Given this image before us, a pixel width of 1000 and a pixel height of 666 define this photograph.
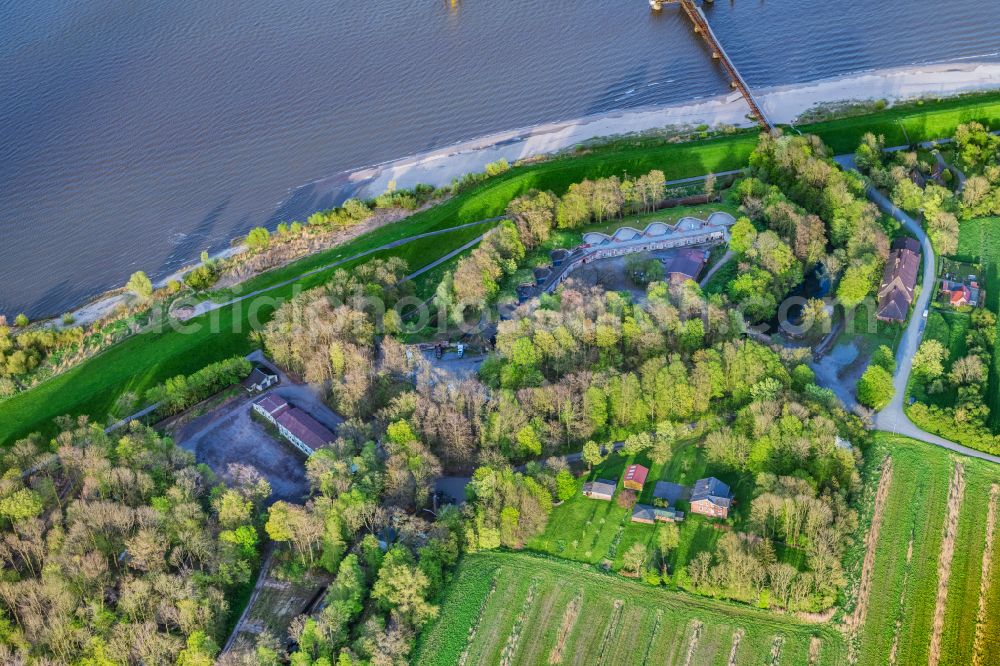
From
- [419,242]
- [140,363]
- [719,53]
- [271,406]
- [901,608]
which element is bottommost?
[901,608]

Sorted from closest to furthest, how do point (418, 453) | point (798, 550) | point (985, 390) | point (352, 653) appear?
point (352, 653), point (798, 550), point (418, 453), point (985, 390)

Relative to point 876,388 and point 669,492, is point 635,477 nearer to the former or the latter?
point 669,492

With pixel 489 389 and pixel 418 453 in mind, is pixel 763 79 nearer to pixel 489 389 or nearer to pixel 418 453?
pixel 489 389

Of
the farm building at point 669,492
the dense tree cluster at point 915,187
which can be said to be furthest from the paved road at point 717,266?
the farm building at point 669,492

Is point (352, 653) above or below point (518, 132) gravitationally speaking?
below

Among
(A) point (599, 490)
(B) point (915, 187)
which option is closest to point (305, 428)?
(A) point (599, 490)

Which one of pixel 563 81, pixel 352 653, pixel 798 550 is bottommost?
pixel 798 550

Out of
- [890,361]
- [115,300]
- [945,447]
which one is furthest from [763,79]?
[115,300]
